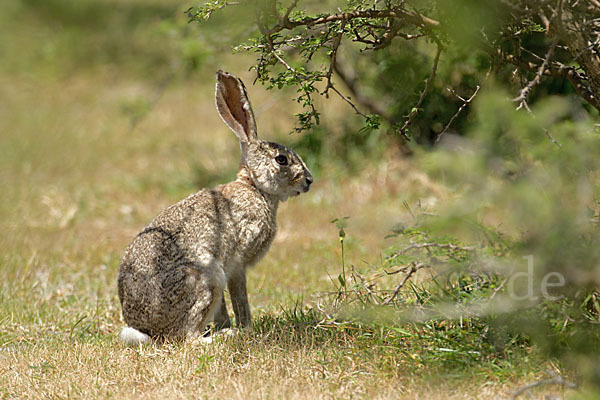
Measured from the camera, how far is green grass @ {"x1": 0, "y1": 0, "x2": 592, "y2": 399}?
163 inches

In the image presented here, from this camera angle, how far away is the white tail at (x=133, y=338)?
4785mm

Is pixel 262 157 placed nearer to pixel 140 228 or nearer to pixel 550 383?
pixel 550 383

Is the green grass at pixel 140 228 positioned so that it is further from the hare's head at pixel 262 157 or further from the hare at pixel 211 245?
the hare's head at pixel 262 157

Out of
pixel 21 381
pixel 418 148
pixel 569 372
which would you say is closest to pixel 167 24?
pixel 418 148

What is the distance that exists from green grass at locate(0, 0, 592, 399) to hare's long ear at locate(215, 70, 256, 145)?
125cm

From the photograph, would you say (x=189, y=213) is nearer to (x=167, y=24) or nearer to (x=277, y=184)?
(x=277, y=184)

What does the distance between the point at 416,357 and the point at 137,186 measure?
6.43 meters

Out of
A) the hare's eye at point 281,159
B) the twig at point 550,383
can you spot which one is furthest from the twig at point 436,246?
the hare's eye at point 281,159

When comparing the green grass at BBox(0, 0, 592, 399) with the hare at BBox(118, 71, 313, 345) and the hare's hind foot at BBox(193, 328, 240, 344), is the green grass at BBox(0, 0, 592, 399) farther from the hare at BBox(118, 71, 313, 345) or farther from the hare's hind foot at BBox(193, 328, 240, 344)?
the hare at BBox(118, 71, 313, 345)

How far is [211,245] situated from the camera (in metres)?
4.99

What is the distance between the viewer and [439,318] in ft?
14.5

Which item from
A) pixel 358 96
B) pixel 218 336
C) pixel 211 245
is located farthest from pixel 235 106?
pixel 358 96

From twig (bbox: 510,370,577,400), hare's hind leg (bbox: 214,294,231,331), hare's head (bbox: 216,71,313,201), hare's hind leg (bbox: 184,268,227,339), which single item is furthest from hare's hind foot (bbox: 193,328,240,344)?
twig (bbox: 510,370,577,400)

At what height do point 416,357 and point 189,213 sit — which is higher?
point 189,213
